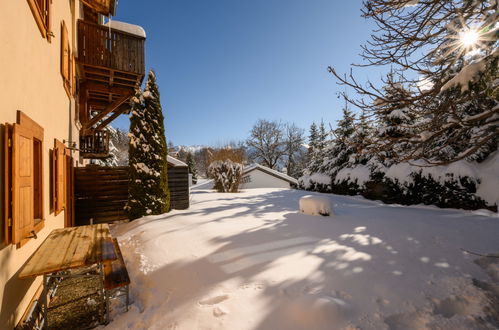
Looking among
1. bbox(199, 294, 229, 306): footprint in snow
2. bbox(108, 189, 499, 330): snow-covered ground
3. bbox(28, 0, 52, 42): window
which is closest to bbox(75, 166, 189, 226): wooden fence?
bbox(108, 189, 499, 330): snow-covered ground

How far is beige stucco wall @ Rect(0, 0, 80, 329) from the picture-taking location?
89.9 inches

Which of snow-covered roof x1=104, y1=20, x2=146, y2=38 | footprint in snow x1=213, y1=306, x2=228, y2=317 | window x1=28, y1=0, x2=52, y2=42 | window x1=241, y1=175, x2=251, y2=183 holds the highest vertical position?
snow-covered roof x1=104, y1=20, x2=146, y2=38

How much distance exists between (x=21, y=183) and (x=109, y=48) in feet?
24.4

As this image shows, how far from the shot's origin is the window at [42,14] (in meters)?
3.17

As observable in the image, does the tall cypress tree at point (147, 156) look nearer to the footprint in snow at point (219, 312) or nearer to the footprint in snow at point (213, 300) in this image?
the footprint in snow at point (213, 300)

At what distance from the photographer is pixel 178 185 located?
8.88m

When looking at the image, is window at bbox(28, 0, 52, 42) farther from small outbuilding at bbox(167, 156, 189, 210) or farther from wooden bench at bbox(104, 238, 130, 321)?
small outbuilding at bbox(167, 156, 189, 210)

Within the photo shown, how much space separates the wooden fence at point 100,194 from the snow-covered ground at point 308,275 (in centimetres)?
230

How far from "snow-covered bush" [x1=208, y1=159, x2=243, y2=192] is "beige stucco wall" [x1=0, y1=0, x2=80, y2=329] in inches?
460

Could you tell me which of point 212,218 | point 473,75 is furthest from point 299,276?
point 212,218

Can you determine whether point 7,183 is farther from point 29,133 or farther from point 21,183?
point 29,133

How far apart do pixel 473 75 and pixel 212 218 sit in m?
6.10

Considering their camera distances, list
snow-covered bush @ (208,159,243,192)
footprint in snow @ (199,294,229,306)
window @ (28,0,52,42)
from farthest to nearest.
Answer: snow-covered bush @ (208,159,243,192) < window @ (28,0,52,42) < footprint in snow @ (199,294,229,306)

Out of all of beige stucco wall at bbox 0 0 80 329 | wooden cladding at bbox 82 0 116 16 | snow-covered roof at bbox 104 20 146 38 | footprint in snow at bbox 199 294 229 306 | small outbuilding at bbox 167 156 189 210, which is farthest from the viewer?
small outbuilding at bbox 167 156 189 210
